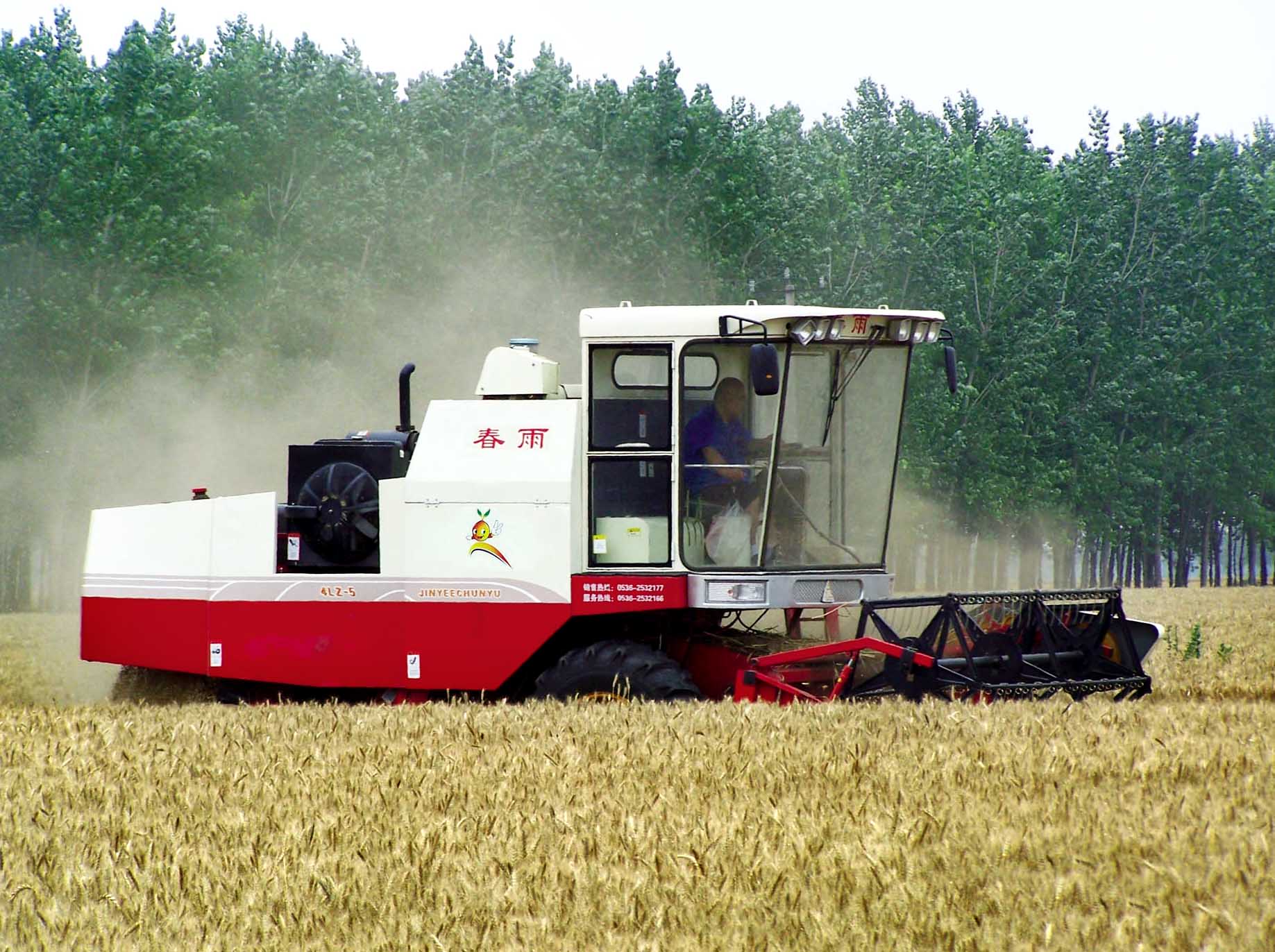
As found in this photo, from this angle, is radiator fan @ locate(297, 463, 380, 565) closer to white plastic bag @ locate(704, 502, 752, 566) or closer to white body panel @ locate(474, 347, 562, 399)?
white body panel @ locate(474, 347, 562, 399)

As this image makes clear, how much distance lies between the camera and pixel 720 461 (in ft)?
28.1

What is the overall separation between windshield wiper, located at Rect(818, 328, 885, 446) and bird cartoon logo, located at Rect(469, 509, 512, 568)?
6.57 ft

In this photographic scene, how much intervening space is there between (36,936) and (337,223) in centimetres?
3140

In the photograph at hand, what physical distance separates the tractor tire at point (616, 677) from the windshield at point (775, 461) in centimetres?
64

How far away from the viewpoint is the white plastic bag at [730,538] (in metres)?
8.50

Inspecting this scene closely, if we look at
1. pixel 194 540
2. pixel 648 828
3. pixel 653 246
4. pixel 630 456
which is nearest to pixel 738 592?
pixel 630 456

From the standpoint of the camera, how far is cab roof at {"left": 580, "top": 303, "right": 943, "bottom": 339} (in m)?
8.39

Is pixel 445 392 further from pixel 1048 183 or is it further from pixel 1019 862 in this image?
pixel 1048 183

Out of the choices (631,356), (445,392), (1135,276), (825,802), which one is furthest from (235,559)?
(1135,276)

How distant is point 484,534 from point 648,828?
3.77 m

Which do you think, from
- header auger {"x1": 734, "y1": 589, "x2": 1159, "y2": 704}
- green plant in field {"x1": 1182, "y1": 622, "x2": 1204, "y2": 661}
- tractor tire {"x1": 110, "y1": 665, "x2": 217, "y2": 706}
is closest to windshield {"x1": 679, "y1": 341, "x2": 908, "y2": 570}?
header auger {"x1": 734, "y1": 589, "x2": 1159, "y2": 704}

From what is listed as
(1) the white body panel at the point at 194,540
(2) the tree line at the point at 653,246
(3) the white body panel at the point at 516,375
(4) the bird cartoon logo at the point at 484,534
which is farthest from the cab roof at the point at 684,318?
(2) the tree line at the point at 653,246

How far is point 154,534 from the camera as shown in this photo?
9.55 m

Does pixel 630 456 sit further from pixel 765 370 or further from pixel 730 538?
pixel 765 370
